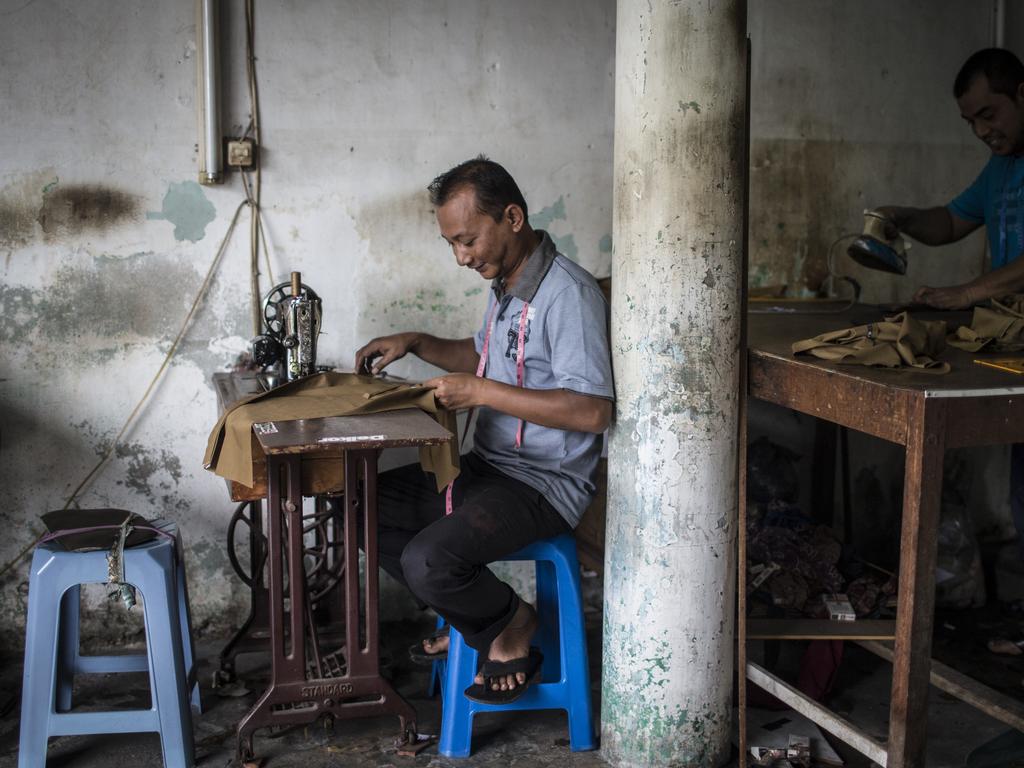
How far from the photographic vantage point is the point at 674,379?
2908 millimetres

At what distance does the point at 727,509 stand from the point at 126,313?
89.6 inches

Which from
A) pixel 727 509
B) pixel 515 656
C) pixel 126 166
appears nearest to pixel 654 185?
pixel 727 509

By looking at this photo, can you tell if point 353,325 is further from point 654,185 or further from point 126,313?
point 654,185

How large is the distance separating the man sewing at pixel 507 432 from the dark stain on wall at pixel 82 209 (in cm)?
131

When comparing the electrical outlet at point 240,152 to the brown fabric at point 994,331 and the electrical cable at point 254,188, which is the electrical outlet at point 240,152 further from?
the brown fabric at point 994,331

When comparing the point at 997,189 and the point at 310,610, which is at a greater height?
the point at 997,189

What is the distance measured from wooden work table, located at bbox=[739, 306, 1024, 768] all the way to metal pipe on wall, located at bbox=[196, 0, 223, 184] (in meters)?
2.12

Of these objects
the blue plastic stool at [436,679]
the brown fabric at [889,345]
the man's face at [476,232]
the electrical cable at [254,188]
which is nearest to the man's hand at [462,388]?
the man's face at [476,232]

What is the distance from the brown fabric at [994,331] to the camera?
3.04 metres

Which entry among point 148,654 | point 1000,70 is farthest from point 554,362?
point 1000,70

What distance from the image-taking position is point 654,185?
285cm

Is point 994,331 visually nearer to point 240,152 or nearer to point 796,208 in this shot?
point 796,208

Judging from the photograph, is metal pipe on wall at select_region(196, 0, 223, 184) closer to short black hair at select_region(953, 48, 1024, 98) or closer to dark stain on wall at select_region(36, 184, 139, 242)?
dark stain on wall at select_region(36, 184, 139, 242)

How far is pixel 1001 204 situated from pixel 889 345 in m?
1.51
